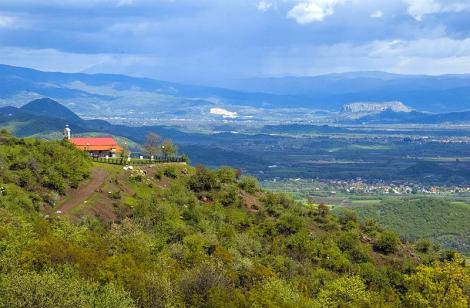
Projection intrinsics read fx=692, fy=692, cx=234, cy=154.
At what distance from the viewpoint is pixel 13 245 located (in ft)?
166

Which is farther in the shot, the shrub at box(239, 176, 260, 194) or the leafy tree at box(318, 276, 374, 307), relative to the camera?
the shrub at box(239, 176, 260, 194)

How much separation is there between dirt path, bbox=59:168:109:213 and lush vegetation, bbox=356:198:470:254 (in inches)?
3137

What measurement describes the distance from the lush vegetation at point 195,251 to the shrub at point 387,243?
17cm

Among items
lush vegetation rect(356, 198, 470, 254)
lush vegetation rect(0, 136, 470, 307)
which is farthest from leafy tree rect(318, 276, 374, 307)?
lush vegetation rect(356, 198, 470, 254)

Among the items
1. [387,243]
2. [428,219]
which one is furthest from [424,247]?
[428,219]

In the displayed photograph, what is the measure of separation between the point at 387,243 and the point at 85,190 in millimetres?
41661

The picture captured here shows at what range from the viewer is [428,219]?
174250 millimetres

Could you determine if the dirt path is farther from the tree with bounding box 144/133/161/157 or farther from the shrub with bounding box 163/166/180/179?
the tree with bounding box 144/133/161/157

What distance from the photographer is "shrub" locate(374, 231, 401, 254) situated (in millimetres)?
95812

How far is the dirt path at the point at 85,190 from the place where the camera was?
3157 inches

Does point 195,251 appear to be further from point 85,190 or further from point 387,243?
point 387,243

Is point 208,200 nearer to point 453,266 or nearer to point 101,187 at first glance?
point 101,187

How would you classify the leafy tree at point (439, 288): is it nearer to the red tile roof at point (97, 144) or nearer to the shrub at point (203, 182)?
the shrub at point (203, 182)

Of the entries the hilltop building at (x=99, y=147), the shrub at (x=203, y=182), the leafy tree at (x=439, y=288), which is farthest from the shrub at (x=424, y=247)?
the hilltop building at (x=99, y=147)
